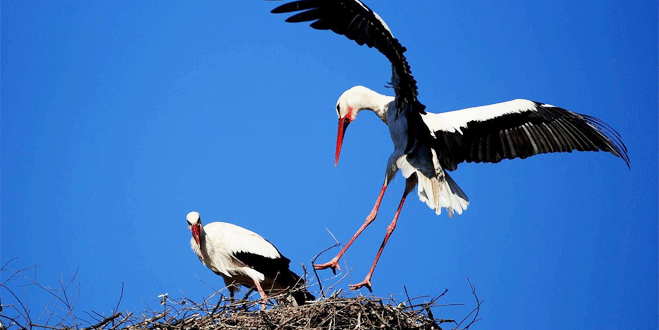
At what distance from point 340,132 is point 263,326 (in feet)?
7.84

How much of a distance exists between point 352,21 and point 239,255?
294 centimetres

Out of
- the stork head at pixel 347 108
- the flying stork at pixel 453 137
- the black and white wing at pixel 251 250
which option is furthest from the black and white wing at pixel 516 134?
the black and white wing at pixel 251 250

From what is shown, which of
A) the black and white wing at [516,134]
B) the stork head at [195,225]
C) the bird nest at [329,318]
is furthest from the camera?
the stork head at [195,225]

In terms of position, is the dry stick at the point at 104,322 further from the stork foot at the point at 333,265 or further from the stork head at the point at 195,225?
the stork head at the point at 195,225

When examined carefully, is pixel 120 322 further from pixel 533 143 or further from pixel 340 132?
pixel 533 143

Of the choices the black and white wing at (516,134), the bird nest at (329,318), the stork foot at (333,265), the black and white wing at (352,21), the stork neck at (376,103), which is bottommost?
the bird nest at (329,318)

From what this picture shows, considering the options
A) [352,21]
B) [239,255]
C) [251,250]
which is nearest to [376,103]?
[352,21]

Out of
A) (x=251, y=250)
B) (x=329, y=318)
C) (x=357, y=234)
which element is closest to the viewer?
(x=329, y=318)

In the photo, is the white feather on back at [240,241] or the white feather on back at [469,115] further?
the white feather on back at [240,241]

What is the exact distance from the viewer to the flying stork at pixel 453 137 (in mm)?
7277

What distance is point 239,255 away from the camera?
28.1 ft

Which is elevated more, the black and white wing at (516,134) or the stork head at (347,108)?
the stork head at (347,108)

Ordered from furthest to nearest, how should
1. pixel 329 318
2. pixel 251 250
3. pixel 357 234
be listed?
pixel 251 250, pixel 357 234, pixel 329 318

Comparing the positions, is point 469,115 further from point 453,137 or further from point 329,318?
point 329,318
